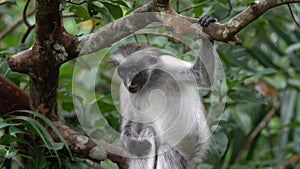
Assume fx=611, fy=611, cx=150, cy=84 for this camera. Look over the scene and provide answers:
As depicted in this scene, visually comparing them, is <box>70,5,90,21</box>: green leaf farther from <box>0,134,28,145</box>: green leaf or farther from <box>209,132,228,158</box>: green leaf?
<box>209,132,228,158</box>: green leaf

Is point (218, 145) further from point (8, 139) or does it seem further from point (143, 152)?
point (8, 139)

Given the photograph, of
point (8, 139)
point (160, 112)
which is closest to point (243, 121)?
point (160, 112)

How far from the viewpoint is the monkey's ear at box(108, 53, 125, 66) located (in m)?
3.63

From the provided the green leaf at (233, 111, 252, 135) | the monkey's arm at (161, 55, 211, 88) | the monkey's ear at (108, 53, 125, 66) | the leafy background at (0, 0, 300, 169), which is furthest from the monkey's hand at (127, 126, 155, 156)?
the green leaf at (233, 111, 252, 135)

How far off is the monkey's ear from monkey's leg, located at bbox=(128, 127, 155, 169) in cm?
49

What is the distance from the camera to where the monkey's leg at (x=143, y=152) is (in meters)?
3.37

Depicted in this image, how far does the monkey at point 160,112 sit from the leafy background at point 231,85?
0.16 metres

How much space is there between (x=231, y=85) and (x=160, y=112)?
495mm

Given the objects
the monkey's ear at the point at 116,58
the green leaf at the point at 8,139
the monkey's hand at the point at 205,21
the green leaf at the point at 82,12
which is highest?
the monkey's hand at the point at 205,21

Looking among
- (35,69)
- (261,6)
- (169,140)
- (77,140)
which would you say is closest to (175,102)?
(169,140)

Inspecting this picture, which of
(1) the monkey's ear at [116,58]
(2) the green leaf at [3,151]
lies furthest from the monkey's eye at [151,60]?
(2) the green leaf at [3,151]

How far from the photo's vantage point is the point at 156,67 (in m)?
3.60

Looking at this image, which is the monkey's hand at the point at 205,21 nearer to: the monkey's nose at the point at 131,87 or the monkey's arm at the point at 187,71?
the monkey's arm at the point at 187,71

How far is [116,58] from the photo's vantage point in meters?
3.68
